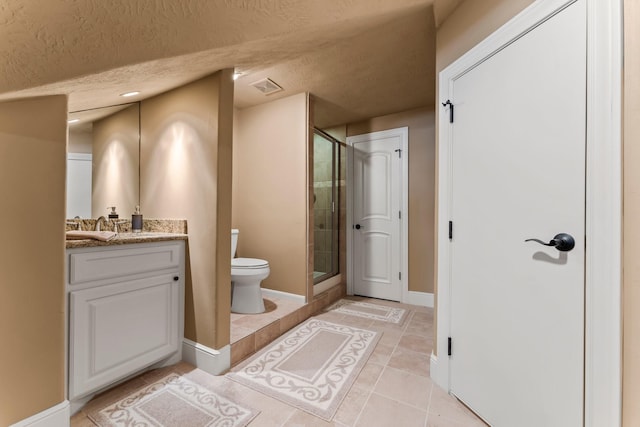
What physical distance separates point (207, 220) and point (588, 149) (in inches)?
75.1

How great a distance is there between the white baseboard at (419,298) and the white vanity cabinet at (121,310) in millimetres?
2348

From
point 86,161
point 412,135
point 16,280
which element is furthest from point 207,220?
point 412,135

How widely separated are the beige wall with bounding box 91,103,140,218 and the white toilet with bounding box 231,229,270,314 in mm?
971

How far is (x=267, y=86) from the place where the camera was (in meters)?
2.44

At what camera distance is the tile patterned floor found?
133 centimetres

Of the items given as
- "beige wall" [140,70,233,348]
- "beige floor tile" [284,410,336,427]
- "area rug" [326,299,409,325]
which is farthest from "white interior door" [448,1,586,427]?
"beige wall" [140,70,233,348]

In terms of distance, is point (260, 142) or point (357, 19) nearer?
point (357, 19)

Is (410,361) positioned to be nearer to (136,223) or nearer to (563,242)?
(563,242)

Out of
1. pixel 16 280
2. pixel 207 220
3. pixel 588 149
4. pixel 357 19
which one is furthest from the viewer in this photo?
pixel 207 220

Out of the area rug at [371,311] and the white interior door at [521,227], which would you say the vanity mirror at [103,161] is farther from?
the white interior door at [521,227]

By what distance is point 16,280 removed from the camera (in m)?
1.13

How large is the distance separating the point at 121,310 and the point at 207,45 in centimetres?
152

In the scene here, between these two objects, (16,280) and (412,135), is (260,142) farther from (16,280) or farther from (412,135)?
(16,280)

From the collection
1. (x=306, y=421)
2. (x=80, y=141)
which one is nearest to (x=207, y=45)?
(x=80, y=141)
